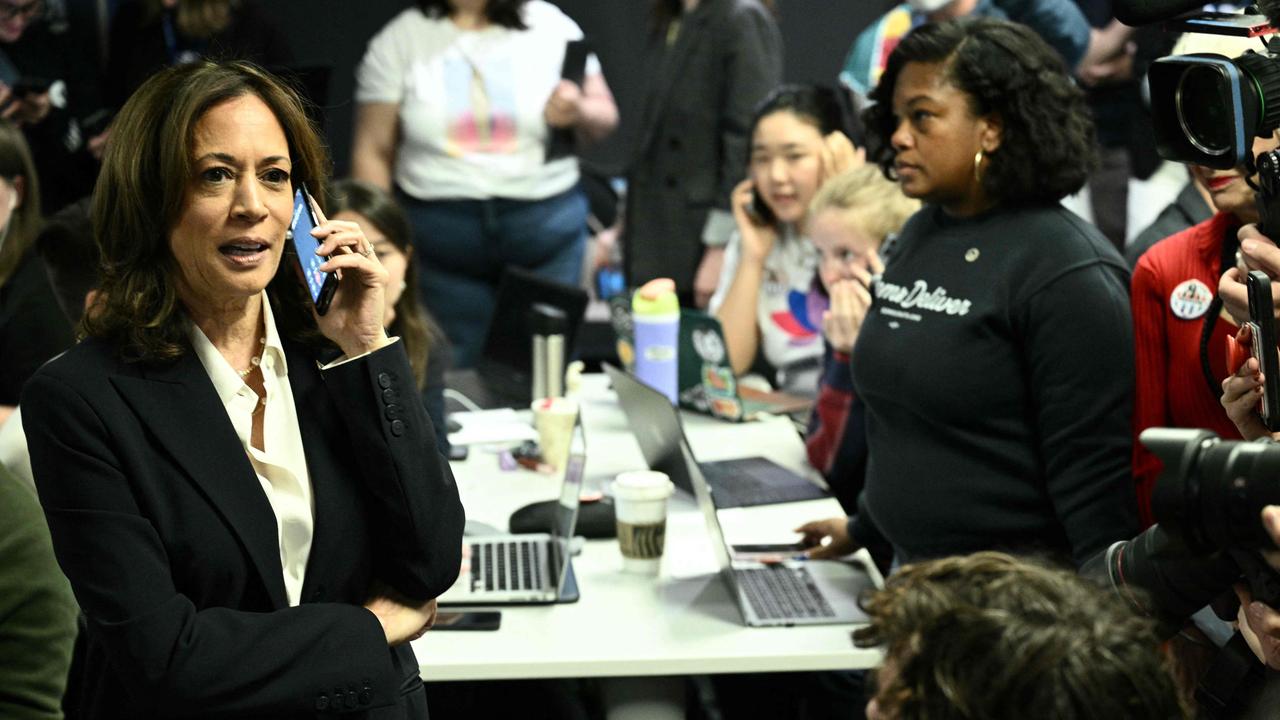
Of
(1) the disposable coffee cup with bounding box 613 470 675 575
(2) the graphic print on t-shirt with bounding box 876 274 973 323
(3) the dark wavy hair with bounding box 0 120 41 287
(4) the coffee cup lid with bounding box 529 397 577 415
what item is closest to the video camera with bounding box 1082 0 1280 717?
(2) the graphic print on t-shirt with bounding box 876 274 973 323

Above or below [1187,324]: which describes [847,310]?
below

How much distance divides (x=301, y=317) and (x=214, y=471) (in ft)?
0.86

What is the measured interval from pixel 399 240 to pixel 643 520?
3.37ft

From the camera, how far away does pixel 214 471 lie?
62.8 inches

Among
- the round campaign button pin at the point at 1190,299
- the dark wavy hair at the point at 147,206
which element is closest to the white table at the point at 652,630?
the round campaign button pin at the point at 1190,299

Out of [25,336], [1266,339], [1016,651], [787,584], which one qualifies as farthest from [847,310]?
[1016,651]

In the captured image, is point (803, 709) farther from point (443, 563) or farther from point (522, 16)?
point (522, 16)

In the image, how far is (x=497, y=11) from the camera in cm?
449

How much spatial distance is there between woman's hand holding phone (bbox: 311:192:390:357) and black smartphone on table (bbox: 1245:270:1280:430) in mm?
952

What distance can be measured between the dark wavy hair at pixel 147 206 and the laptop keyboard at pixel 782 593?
3.56 ft

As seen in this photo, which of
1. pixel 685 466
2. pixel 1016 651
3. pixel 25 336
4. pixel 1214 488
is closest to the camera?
pixel 1016 651

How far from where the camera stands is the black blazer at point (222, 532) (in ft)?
5.06

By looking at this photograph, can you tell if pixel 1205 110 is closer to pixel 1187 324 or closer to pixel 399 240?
pixel 1187 324

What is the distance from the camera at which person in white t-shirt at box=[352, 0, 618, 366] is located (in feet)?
14.9
